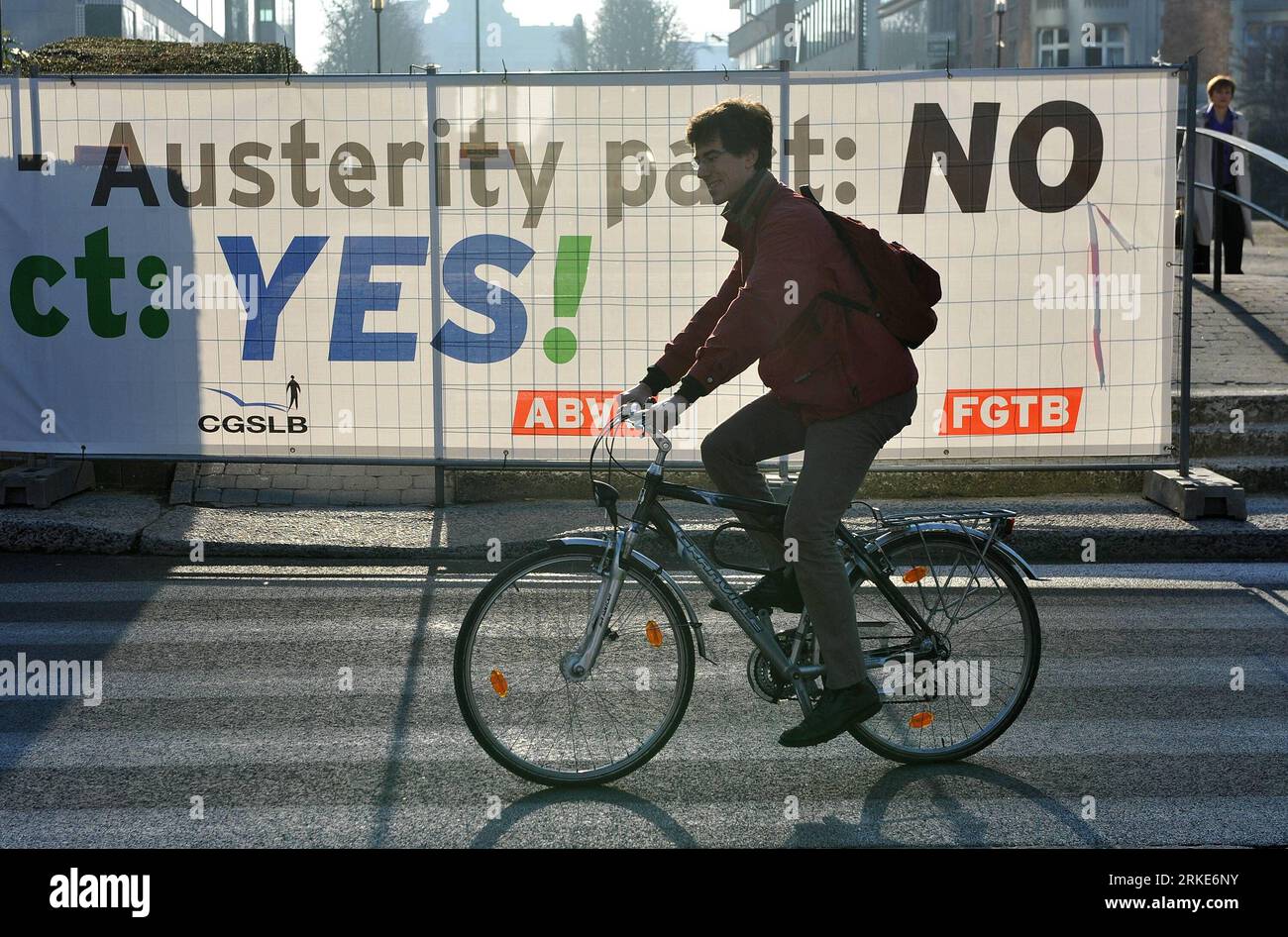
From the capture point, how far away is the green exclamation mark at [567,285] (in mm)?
9172

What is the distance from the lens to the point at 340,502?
9.61m

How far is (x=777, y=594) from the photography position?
498 centimetres

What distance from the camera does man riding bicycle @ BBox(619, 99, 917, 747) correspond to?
4.78m

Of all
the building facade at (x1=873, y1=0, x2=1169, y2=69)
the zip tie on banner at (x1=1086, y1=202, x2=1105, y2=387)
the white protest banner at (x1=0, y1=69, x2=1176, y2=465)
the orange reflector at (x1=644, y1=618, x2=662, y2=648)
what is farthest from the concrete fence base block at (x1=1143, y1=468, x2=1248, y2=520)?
the building facade at (x1=873, y1=0, x2=1169, y2=69)

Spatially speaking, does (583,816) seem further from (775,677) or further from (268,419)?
(268,419)

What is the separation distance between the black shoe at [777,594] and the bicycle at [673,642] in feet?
0.15

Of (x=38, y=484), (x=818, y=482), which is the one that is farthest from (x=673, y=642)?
(x=38, y=484)

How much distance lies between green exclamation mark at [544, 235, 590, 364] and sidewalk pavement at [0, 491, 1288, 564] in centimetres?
98

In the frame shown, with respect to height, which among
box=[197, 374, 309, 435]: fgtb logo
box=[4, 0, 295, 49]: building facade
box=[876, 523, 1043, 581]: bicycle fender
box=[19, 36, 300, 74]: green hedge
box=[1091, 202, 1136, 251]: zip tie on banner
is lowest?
box=[876, 523, 1043, 581]: bicycle fender

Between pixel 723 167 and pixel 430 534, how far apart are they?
14.2 feet

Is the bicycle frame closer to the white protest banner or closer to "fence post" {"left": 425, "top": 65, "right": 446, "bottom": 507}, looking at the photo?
the white protest banner
